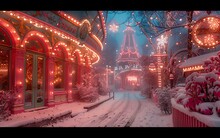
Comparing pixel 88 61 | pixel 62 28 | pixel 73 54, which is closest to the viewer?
pixel 62 28

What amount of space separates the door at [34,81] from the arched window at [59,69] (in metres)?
1.72

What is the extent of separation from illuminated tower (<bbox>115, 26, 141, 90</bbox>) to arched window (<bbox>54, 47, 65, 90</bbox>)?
3368 cm

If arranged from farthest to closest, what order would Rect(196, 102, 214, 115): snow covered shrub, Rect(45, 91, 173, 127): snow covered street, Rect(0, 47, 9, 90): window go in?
Rect(0, 47, 9, 90): window < Rect(45, 91, 173, 127): snow covered street < Rect(196, 102, 214, 115): snow covered shrub

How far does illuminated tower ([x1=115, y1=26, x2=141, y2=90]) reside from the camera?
4722cm

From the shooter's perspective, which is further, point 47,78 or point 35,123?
point 47,78

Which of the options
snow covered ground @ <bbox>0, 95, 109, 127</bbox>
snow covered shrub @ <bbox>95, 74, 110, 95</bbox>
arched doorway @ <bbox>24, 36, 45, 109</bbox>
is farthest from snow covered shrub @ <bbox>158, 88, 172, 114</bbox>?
snow covered shrub @ <bbox>95, 74, 110, 95</bbox>

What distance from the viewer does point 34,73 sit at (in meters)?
11.0

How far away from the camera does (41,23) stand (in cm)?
979

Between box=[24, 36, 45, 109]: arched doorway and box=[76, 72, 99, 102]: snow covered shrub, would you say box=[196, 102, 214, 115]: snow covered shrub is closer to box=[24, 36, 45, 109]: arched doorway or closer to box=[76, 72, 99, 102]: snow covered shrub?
box=[24, 36, 45, 109]: arched doorway

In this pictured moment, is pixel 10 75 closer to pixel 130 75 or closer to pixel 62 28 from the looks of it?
pixel 62 28

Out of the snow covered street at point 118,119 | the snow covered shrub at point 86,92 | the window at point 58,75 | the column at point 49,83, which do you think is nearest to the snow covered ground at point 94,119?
the snow covered street at point 118,119

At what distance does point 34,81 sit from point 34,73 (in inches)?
16.5
